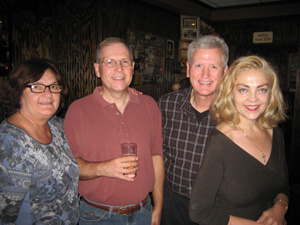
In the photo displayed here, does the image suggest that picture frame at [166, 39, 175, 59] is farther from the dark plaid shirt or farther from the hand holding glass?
the hand holding glass

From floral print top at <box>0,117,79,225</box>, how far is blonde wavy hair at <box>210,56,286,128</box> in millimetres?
1006

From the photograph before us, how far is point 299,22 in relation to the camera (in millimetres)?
4727

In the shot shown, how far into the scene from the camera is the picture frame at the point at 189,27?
4.98m

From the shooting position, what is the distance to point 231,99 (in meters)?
1.36

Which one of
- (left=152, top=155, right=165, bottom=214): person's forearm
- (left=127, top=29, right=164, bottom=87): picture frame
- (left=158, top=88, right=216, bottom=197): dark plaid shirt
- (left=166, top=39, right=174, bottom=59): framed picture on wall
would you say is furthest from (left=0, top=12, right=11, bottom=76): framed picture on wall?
(left=166, top=39, right=174, bottom=59): framed picture on wall

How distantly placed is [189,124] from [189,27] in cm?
397

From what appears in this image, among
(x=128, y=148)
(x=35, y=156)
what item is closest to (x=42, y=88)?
(x=35, y=156)

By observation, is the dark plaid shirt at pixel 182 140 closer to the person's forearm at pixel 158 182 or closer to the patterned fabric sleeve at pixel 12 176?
the person's forearm at pixel 158 182

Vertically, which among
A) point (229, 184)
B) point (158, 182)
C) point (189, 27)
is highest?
point (189, 27)

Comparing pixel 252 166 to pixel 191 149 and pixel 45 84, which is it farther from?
pixel 45 84

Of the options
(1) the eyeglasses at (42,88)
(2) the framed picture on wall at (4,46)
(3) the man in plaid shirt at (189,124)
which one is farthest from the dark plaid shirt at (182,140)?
(2) the framed picture on wall at (4,46)

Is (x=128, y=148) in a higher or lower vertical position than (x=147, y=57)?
lower

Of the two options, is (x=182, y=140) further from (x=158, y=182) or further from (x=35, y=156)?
(x=35, y=156)

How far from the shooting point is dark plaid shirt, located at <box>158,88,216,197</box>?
1.62m
